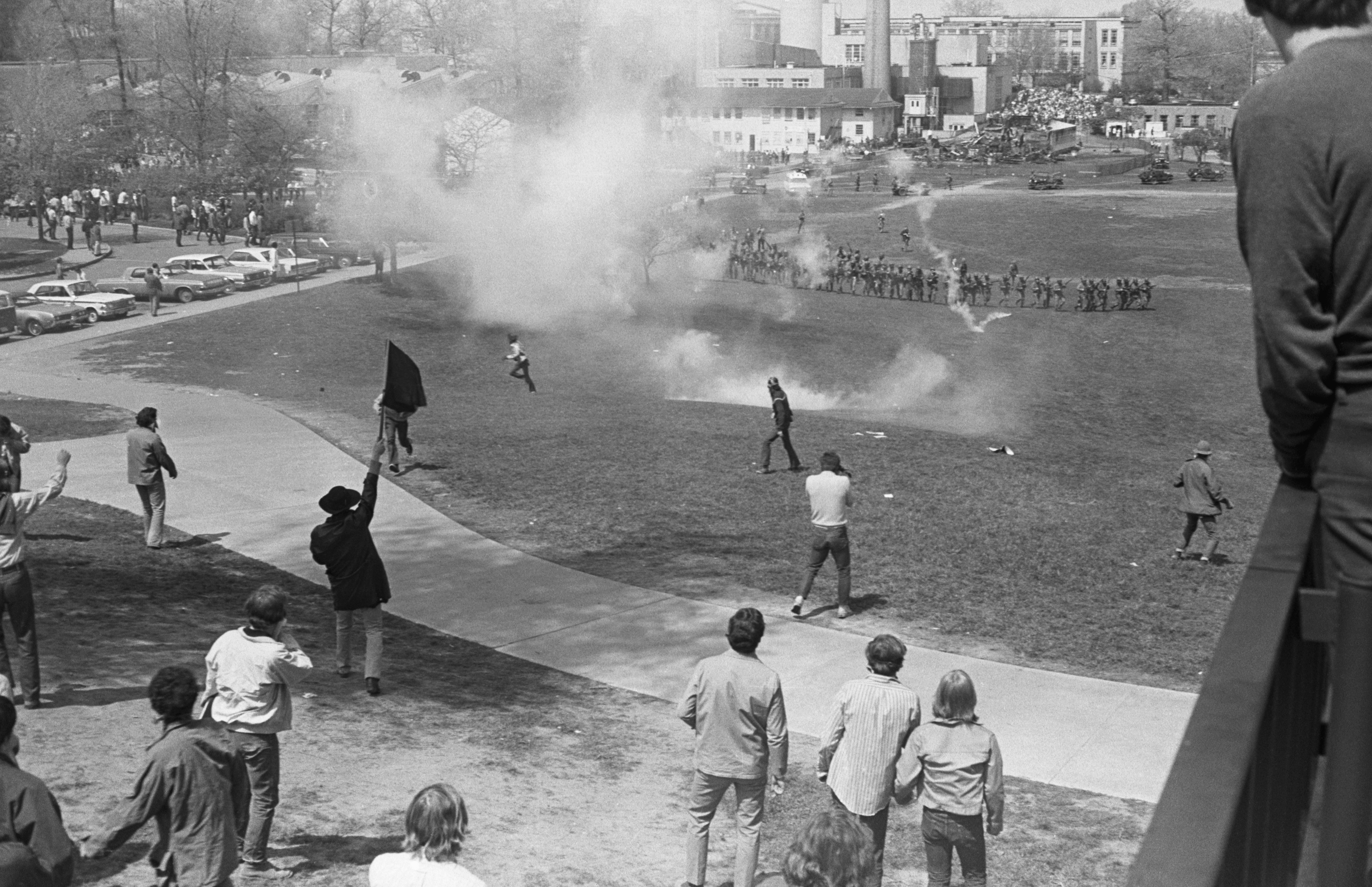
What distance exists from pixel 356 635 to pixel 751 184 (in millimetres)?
56508

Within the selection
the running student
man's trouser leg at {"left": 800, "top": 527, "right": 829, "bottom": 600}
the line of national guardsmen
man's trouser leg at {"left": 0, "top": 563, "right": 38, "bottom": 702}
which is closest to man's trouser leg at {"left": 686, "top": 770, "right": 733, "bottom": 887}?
man's trouser leg at {"left": 0, "top": 563, "right": 38, "bottom": 702}

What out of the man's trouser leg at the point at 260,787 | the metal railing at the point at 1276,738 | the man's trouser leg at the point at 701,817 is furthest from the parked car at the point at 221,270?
the metal railing at the point at 1276,738

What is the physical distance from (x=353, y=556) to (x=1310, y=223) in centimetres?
872

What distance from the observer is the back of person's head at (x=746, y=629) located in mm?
7098

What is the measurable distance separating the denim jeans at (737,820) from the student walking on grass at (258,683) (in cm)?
201

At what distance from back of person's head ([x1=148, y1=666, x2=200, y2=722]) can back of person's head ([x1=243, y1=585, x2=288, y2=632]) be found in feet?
3.88

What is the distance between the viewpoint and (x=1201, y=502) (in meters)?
15.6

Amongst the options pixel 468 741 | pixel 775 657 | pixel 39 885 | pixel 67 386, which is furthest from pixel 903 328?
pixel 39 885

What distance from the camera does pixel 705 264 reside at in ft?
152

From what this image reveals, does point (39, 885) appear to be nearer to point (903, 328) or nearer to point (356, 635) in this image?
point (356, 635)

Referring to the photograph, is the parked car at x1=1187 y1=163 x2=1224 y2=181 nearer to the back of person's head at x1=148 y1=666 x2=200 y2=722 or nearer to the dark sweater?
the back of person's head at x1=148 y1=666 x2=200 y2=722

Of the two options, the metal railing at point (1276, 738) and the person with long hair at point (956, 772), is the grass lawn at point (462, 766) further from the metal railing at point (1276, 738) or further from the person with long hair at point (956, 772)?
the metal railing at point (1276, 738)

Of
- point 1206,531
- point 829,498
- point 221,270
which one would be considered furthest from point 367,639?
point 221,270

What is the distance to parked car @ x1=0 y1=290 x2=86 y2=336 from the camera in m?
34.9
